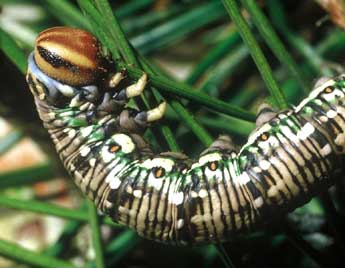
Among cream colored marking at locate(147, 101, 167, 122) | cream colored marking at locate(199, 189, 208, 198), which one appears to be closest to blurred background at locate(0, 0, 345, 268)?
cream colored marking at locate(147, 101, 167, 122)

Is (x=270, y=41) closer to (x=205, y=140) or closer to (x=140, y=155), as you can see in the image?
(x=205, y=140)

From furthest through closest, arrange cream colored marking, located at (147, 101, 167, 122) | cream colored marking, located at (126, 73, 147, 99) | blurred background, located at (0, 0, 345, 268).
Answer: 1. blurred background, located at (0, 0, 345, 268)
2. cream colored marking, located at (147, 101, 167, 122)
3. cream colored marking, located at (126, 73, 147, 99)

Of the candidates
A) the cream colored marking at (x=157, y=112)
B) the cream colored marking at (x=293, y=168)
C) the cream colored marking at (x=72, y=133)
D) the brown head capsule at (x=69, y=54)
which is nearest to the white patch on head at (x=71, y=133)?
the cream colored marking at (x=72, y=133)

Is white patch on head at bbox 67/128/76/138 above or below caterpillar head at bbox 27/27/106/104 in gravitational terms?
below

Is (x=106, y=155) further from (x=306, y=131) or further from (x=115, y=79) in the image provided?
(x=306, y=131)

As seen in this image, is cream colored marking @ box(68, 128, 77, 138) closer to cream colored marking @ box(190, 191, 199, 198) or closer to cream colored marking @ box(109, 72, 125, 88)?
cream colored marking @ box(109, 72, 125, 88)

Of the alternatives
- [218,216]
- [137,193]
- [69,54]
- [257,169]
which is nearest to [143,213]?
[137,193]

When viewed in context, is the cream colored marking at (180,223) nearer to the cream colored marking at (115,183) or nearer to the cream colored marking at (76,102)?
the cream colored marking at (115,183)
